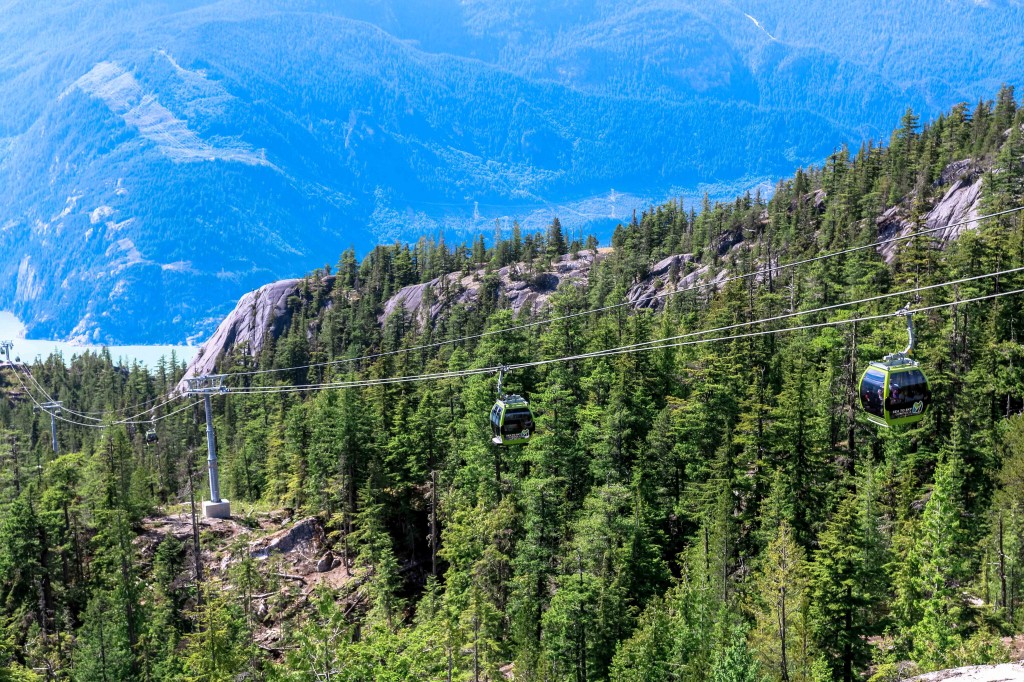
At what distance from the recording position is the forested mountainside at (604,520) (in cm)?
4350

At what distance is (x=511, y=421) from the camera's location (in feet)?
115

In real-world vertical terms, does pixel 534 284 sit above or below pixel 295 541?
above

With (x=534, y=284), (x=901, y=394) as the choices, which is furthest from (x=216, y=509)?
(x=534, y=284)

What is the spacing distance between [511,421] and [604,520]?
54.2 ft

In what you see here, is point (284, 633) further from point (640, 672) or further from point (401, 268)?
point (401, 268)

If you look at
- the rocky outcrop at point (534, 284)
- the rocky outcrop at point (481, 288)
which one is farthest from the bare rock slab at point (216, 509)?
the rocky outcrop at point (481, 288)

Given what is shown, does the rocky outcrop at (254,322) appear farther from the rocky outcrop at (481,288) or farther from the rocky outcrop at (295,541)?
the rocky outcrop at (295,541)

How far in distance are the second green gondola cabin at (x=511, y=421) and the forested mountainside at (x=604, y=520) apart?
95.9 inches

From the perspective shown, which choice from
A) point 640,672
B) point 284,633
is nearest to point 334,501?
point 284,633

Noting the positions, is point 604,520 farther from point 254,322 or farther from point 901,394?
point 254,322

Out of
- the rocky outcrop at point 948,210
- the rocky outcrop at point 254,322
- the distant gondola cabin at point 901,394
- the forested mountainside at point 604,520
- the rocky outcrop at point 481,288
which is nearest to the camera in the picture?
the distant gondola cabin at point 901,394

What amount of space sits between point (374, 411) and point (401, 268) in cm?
11404

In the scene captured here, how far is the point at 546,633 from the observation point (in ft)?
163

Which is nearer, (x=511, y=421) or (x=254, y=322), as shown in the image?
(x=511, y=421)
